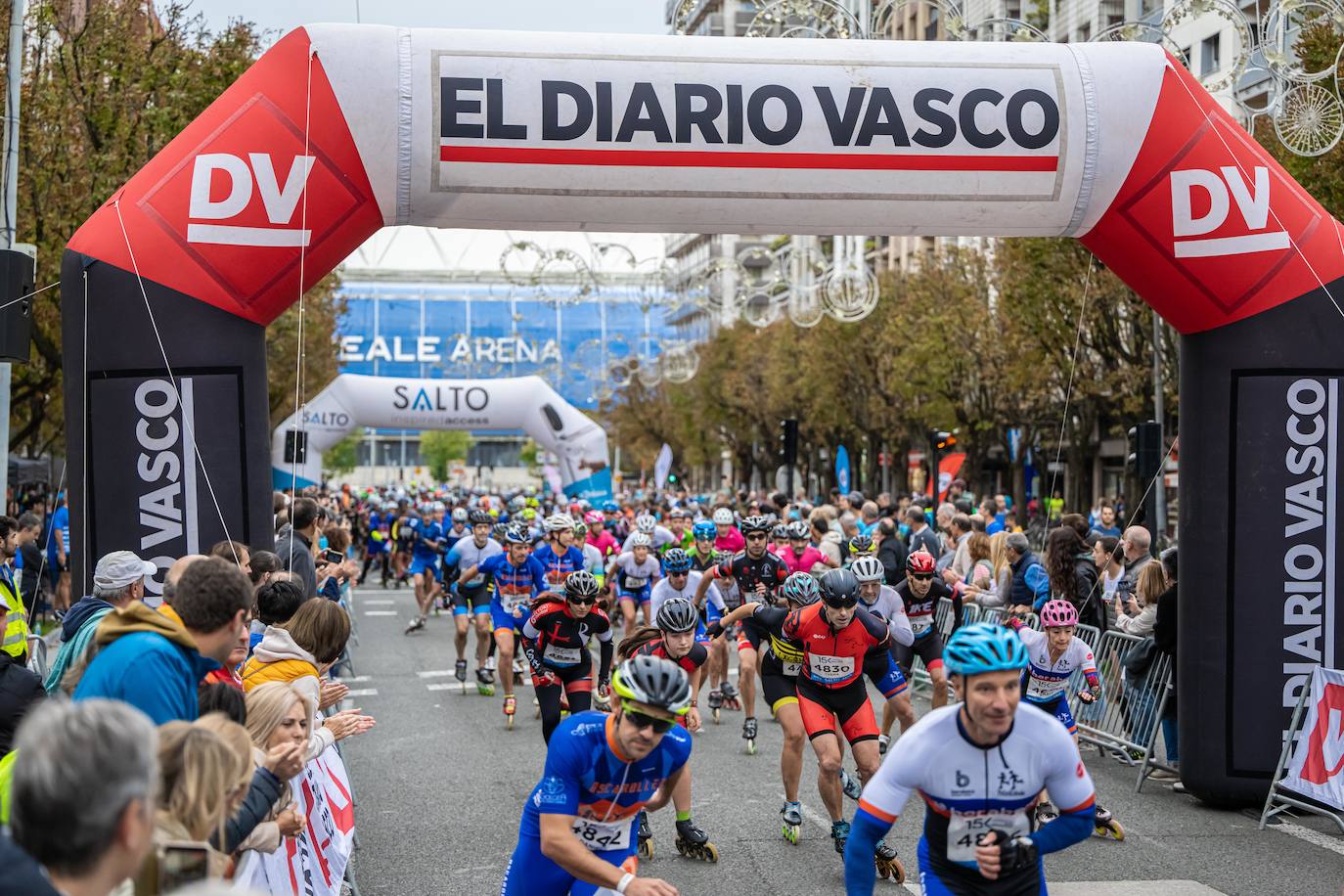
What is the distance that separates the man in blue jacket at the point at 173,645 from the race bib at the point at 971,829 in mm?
2338

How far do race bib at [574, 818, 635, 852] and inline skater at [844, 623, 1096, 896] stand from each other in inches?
39.5

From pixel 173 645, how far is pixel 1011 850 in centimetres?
259

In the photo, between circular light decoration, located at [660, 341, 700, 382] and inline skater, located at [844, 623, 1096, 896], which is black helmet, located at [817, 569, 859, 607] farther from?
circular light decoration, located at [660, 341, 700, 382]

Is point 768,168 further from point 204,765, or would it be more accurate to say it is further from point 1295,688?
point 204,765

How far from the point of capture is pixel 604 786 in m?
5.09

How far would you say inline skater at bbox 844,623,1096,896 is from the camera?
176 inches

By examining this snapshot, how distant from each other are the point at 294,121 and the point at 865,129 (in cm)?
337

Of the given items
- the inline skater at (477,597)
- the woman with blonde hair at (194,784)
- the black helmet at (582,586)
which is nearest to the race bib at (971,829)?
the woman with blonde hair at (194,784)

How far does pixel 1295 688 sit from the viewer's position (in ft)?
30.6

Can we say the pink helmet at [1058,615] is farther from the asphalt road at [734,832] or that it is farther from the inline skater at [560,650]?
the inline skater at [560,650]

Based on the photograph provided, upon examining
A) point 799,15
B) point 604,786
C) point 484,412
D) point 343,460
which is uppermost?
point 799,15

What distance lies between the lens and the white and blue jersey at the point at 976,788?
4559 millimetres

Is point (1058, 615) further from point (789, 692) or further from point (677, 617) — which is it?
point (677, 617)

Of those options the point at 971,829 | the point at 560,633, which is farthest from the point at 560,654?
the point at 971,829
